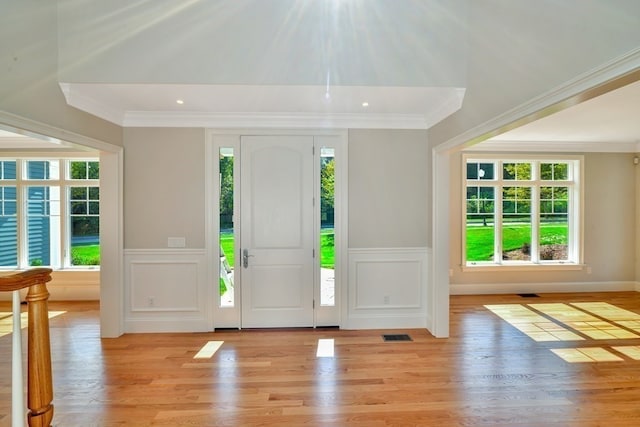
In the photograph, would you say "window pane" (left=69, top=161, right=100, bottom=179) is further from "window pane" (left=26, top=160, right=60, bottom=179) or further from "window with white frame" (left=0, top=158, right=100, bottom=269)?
"window pane" (left=26, top=160, right=60, bottom=179)

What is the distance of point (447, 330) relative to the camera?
363 cm

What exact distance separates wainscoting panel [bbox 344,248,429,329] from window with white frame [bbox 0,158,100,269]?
4.24 m

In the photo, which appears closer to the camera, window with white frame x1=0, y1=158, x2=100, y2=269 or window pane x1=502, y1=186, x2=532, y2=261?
window with white frame x1=0, y1=158, x2=100, y2=269

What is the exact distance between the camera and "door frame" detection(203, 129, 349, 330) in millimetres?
3799

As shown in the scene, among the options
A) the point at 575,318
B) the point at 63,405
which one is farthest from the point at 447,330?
the point at 63,405

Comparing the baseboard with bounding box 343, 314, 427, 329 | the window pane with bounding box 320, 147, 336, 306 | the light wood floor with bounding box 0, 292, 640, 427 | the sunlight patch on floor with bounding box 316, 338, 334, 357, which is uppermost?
the window pane with bounding box 320, 147, 336, 306

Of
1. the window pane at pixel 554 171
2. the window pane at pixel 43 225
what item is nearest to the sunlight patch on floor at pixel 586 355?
the window pane at pixel 554 171

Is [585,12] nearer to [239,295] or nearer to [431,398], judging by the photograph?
[431,398]

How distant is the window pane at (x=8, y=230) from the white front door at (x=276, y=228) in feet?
13.4

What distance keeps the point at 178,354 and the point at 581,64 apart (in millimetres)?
A: 3868

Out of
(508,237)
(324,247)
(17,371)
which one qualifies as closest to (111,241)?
(324,247)

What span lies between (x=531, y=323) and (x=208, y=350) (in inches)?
151

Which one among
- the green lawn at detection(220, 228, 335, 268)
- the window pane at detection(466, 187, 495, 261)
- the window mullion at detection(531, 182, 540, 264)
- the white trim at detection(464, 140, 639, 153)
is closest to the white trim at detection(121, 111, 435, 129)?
the green lawn at detection(220, 228, 335, 268)

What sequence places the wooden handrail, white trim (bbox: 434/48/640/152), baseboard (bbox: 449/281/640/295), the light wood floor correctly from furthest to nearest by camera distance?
baseboard (bbox: 449/281/640/295) < the light wood floor < white trim (bbox: 434/48/640/152) < the wooden handrail
